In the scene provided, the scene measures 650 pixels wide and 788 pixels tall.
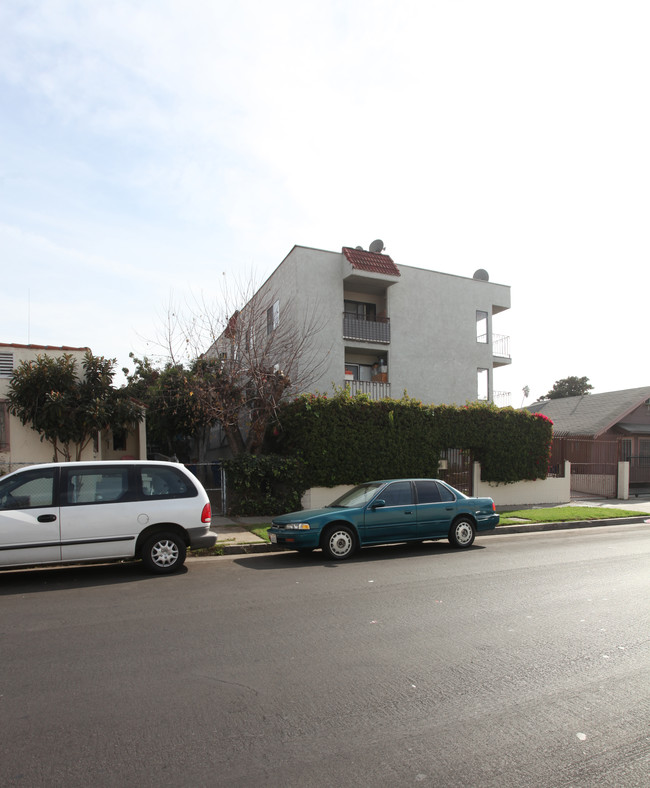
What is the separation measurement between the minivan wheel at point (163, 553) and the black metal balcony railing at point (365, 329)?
50.0 ft

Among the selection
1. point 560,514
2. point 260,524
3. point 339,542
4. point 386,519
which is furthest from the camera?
point 560,514

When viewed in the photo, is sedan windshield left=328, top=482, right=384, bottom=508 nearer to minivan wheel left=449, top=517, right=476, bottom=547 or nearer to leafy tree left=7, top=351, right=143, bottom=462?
minivan wheel left=449, top=517, right=476, bottom=547

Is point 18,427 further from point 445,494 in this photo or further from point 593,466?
point 593,466

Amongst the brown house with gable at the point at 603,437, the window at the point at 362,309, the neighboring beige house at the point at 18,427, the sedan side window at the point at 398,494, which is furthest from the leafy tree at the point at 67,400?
the brown house with gable at the point at 603,437

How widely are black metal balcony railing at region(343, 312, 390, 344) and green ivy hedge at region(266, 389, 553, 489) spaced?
20.2 feet

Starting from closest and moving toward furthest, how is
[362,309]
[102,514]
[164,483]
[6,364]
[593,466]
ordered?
[102,514] → [164,483] → [6,364] → [593,466] → [362,309]

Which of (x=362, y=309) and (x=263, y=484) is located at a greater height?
(x=362, y=309)

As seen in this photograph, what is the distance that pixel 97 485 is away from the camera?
8.43 meters

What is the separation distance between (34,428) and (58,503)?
7316 millimetres

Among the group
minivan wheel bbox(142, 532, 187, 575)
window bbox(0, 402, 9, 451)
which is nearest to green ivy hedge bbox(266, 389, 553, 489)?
window bbox(0, 402, 9, 451)

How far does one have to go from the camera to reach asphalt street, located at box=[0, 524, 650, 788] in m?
3.08

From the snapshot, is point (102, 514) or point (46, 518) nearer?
point (46, 518)

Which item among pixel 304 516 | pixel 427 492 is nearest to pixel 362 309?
pixel 427 492

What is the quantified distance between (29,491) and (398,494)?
611 centimetres
